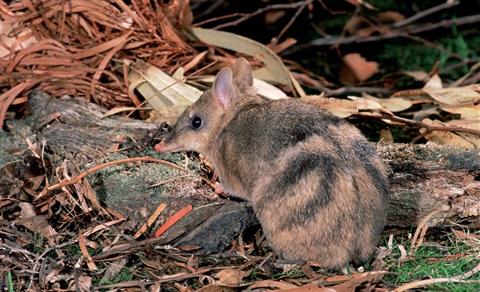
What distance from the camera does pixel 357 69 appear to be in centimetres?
678

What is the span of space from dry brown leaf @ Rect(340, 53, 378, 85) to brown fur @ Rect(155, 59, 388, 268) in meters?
2.78

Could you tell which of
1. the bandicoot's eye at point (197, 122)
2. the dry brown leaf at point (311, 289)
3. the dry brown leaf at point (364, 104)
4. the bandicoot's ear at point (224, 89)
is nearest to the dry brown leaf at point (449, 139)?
the dry brown leaf at point (364, 104)

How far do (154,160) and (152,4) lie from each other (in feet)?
6.62

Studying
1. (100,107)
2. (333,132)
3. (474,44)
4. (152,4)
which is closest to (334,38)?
(474,44)

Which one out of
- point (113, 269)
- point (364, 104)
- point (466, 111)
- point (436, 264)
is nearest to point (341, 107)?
point (364, 104)

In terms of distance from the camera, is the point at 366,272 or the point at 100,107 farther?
the point at 100,107

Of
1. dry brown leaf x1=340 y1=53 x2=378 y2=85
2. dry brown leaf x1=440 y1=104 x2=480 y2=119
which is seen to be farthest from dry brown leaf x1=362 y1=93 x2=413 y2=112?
dry brown leaf x1=340 y1=53 x2=378 y2=85

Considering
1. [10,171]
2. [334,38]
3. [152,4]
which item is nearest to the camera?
[10,171]

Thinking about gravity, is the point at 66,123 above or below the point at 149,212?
above

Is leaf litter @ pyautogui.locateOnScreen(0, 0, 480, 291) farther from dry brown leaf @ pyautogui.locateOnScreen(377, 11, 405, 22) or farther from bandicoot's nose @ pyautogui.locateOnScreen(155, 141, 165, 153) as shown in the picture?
dry brown leaf @ pyautogui.locateOnScreen(377, 11, 405, 22)

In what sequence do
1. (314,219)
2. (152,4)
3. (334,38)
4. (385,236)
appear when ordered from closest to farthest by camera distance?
1. (314,219)
2. (385,236)
3. (152,4)
4. (334,38)

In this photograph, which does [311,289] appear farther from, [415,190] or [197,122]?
[197,122]

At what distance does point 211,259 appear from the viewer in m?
4.00

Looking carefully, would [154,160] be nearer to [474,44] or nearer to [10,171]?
[10,171]
